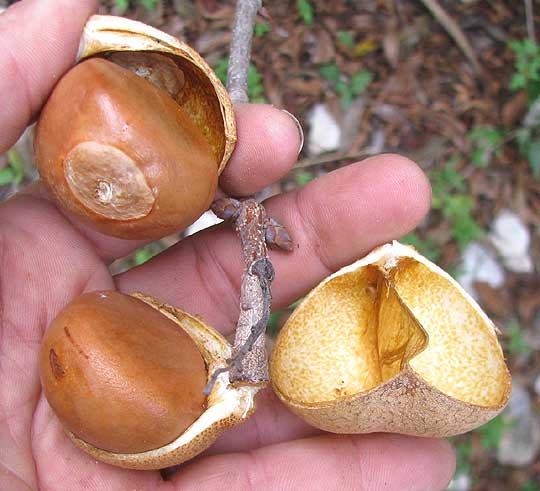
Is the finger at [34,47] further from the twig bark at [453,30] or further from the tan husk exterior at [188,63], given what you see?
the twig bark at [453,30]

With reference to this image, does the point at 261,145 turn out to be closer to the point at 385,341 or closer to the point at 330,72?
the point at 385,341

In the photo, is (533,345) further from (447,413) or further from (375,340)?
(447,413)

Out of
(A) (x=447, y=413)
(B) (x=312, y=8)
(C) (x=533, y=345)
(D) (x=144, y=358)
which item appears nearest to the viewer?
(D) (x=144, y=358)

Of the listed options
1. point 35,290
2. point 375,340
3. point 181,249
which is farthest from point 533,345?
point 35,290

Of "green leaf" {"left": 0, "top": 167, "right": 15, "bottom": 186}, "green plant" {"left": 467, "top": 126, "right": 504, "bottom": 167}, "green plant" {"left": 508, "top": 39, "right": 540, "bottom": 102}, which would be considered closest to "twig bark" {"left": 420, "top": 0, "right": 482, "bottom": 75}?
"green plant" {"left": 508, "top": 39, "right": 540, "bottom": 102}

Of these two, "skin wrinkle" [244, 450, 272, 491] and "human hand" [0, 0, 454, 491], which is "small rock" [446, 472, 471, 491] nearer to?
"human hand" [0, 0, 454, 491]

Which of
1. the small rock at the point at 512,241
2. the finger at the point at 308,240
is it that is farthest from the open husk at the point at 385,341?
the small rock at the point at 512,241
